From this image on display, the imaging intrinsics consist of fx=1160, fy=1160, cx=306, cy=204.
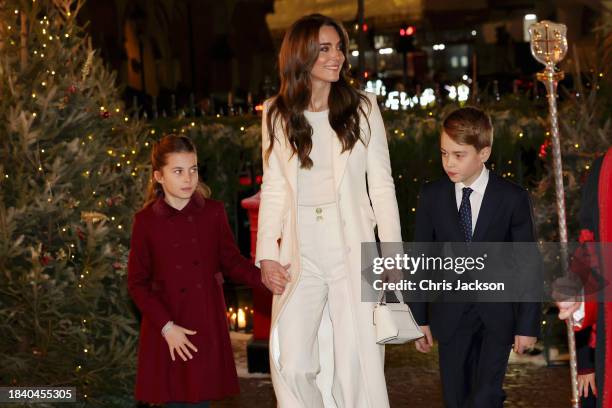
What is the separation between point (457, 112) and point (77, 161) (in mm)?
2567

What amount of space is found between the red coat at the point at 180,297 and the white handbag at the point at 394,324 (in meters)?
0.77

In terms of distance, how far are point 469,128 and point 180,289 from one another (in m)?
1.63

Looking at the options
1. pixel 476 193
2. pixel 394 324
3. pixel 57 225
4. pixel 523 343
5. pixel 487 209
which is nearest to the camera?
pixel 394 324

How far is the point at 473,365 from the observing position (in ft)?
18.1

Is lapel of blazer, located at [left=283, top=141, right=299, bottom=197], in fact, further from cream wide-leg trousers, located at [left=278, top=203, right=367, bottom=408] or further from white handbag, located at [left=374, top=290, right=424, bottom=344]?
white handbag, located at [left=374, top=290, right=424, bottom=344]

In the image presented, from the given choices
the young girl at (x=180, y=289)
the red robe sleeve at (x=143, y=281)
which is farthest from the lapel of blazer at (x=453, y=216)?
the red robe sleeve at (x=143, y=281)

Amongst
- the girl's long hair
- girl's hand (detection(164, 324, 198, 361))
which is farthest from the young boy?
the girl's long hair

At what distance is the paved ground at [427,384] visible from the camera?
301 inches

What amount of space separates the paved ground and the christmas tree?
108 cm

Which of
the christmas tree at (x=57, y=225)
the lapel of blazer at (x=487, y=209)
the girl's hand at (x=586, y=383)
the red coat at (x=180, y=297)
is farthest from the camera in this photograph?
the christmas tree at (x=57, y=225)

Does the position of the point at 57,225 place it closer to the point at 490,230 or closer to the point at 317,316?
the point at 317,316

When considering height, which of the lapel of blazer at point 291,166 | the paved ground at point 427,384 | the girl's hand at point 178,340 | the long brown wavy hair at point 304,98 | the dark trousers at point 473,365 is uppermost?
the long brown wavy hair at point 304,98

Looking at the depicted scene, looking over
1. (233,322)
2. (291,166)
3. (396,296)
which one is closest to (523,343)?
(396,296)

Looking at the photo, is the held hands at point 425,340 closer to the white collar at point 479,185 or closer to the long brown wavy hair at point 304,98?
the white collar at point 479,185
